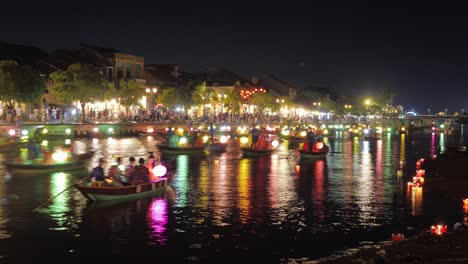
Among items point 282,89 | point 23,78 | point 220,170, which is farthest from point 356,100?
point 220,170

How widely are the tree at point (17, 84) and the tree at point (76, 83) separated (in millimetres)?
3886

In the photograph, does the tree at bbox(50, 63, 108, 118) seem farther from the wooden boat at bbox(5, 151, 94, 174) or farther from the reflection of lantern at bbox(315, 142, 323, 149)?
the wooden boat at bbox(5, 151, 94, 174)

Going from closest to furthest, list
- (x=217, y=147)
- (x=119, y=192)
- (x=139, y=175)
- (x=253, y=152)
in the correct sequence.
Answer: (x=119, y=192) → (x=139, y=175) → (x=253, y=152) → (x=217, y=147)

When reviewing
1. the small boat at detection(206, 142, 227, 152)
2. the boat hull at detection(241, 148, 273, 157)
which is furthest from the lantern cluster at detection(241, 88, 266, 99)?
the boat hull at detection(241, 148, 273, 157)

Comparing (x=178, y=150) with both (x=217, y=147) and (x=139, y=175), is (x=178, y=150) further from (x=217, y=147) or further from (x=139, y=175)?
(x=139, y=175)

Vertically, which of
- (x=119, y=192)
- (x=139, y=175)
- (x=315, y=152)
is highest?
(x=139, y=175)

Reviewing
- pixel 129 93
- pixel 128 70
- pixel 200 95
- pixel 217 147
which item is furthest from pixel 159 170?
pixel 128 70

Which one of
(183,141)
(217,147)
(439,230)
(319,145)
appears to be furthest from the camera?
(217,147)

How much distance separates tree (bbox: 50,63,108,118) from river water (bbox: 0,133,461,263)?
33283 millimetres

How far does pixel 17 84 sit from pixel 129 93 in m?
18.6

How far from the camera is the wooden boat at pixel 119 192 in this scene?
892 inches

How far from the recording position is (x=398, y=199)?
25953 millimetres

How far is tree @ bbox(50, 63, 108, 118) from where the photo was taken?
212 ft

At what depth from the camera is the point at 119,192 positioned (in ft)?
76.3
